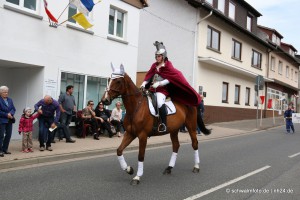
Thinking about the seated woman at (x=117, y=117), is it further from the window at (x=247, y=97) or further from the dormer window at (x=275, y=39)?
the dormer window at (x=275, y=39)

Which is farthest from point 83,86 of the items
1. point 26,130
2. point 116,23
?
point 26,130

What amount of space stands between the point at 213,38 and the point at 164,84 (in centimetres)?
1735

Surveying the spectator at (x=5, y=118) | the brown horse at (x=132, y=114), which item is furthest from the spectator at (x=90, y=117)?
the brown horse at (x=132, y=114)

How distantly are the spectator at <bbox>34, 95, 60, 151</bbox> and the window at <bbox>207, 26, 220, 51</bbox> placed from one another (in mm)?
15027

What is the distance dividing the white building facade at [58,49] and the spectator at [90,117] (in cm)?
100

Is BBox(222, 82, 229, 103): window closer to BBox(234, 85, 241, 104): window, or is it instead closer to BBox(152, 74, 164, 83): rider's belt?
BBox(234, 85, 241, 104): window

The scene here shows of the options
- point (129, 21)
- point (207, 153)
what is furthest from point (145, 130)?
point (129, 21)

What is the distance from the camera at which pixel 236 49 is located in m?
27.4

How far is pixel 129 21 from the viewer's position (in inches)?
627

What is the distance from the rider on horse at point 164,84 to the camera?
7.37 metres

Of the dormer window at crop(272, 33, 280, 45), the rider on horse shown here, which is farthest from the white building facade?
the dormer window at crop(272, 33, 280, 45)

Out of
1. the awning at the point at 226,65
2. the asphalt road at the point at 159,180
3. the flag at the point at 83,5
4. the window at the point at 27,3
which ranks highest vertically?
the flag at the point at 83,5

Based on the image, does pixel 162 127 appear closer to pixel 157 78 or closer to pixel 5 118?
pixel 157 78

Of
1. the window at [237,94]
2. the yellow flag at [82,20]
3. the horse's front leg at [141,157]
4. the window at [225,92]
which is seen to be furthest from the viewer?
the window at [237,94]
